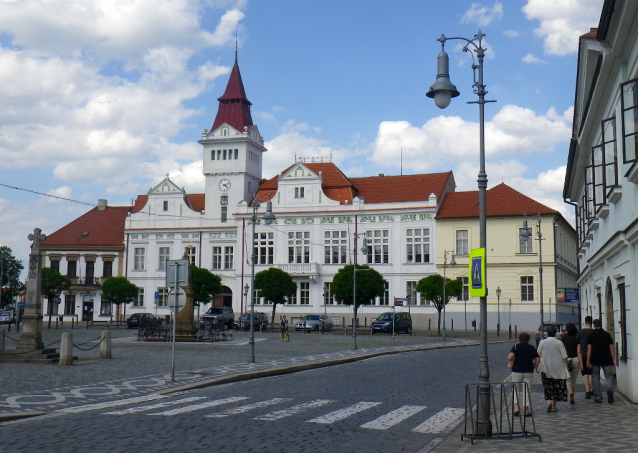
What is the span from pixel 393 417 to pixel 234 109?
65.7 meters

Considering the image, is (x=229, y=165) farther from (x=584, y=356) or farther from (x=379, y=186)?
(x=584, y=356)

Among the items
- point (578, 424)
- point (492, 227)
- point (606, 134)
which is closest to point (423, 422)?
point (578, 424)

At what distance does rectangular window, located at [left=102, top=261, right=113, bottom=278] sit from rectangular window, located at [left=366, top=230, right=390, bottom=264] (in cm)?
2810

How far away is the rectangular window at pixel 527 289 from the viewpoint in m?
60.8

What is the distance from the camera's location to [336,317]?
65938 millimetres

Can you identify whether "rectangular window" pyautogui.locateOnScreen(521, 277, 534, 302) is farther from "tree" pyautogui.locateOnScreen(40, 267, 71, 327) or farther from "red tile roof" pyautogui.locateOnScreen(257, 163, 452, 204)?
"tree" pyautogui.locateOnScreen(40, 267, 71, 327)

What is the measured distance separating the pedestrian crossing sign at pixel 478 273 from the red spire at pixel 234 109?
64.5 metres

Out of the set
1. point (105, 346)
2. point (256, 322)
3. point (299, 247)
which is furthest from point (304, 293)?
point (105, 346)

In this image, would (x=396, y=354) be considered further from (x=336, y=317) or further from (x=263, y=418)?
(x=336, y=317)

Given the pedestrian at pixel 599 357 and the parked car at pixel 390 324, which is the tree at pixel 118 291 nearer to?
the parked car at pixel 390 324

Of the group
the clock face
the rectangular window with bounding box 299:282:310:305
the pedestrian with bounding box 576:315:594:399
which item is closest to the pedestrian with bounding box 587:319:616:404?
the pedestrian with bounding box 576:315:594:399

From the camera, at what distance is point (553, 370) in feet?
43.2

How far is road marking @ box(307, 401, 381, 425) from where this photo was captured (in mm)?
11852

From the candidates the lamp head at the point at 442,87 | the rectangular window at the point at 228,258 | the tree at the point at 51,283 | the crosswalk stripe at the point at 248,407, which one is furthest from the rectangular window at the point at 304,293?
the lamp head at the point at 442,87
